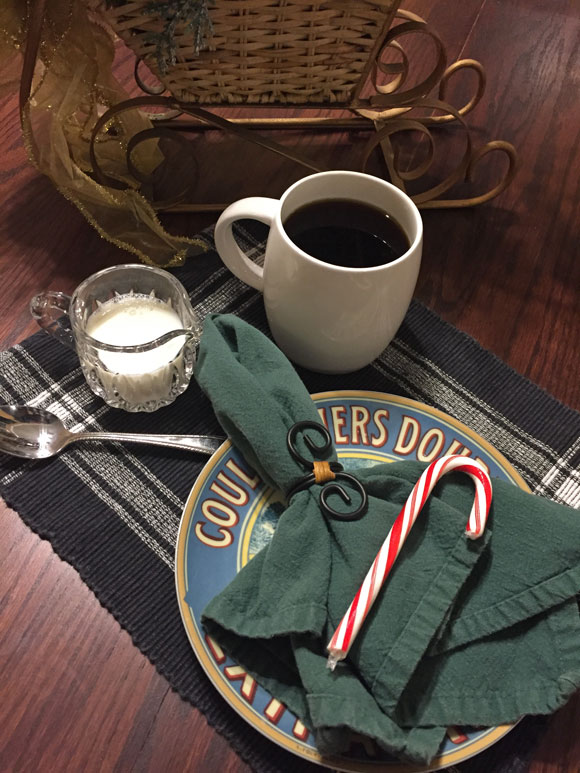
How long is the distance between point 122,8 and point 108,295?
0.81 feet

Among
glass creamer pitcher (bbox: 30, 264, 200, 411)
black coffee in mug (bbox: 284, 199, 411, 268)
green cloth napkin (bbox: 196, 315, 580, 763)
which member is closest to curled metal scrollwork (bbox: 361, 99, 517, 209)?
black coffee in mug (bbox: 284, 199, 411, 268)

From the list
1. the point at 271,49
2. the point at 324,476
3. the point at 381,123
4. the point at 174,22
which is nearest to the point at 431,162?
the point at 381,123

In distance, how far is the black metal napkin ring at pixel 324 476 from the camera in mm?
446

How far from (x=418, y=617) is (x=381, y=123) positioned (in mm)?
640

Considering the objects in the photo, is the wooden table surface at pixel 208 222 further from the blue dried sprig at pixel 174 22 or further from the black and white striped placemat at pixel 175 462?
the blue dried sprig at pixel 174 22

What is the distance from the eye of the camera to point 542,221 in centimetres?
75

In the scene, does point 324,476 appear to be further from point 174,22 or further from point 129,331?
point 174,22

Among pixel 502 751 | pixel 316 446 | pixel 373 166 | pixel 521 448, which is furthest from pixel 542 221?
pixel 502 751

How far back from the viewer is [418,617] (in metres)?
0.40

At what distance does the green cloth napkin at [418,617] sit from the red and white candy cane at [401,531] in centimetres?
1

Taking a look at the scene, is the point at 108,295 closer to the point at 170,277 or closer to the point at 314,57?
the point at 170,277

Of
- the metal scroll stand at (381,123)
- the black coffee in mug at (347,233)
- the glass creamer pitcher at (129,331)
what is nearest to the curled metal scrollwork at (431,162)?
the metal scroll stand at (381,123)

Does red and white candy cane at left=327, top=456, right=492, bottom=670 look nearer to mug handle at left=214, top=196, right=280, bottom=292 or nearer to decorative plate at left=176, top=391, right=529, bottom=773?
A: decorative plate at left=176, top=391, right=529, bottom=773

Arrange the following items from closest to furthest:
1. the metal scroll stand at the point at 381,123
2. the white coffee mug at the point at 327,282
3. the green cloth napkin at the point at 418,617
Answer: the green cloth napkin at the point at 418,617, the white coffee mug at the point at 327,282, the metal scroll stand at the point at 381,123
